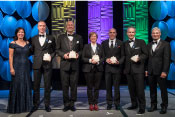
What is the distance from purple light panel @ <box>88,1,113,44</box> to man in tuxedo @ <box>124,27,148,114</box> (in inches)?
144

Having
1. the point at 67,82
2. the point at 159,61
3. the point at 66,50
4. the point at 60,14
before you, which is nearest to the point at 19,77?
the point at 67,82

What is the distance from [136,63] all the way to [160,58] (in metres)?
0.52

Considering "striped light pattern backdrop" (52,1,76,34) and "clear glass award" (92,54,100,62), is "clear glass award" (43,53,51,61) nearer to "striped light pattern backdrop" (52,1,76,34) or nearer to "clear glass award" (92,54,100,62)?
"clear glass award" (92,54,100,62)

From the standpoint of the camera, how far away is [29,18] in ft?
27.8

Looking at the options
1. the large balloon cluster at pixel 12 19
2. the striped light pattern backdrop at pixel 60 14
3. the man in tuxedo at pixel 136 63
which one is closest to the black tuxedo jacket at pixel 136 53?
the man in tuxedo at pixel 136 63

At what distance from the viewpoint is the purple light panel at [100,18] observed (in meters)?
8.60

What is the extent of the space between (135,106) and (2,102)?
11.7 feet

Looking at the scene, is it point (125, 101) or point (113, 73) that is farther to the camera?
point (125, 101)

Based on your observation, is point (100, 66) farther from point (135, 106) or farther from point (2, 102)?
point (2, 102)

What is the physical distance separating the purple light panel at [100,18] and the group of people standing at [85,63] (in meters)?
3.56

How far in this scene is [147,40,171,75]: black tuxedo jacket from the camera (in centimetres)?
466

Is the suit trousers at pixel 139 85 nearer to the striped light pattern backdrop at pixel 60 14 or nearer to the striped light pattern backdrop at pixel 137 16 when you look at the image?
the striped light pattern backdrop at pixel 137 16

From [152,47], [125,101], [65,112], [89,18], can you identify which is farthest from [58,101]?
[89,18]

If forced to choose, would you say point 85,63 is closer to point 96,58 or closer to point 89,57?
point 89,57
